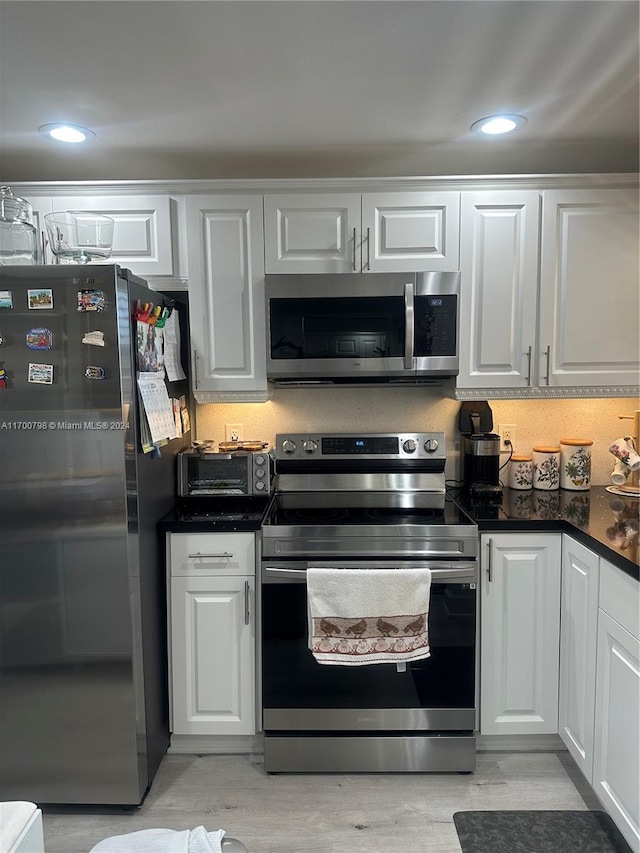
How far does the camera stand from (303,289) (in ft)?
6.92

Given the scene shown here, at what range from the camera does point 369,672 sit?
1940 mm

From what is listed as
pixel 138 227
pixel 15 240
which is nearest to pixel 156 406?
pixel 15 240

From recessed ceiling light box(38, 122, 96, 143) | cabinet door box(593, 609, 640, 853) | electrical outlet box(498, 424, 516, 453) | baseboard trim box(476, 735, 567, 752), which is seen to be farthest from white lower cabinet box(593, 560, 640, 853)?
recessed ceiling light box(38, 122, 96, 143)

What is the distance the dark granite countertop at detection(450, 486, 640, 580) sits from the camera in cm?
162

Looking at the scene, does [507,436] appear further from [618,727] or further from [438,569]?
[618,727]

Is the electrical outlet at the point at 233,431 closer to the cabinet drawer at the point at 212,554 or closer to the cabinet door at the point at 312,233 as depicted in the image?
the cabinet drawer at the point at 212,554

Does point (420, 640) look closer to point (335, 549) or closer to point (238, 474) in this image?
point (335, 549)

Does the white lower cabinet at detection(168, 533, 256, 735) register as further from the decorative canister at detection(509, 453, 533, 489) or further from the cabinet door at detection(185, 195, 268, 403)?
the decorative canister at detection(509, 453, 533, 489)

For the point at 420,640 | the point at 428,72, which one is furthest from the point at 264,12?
the point at 420,640

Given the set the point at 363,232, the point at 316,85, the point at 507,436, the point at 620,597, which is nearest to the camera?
the point at 620,597

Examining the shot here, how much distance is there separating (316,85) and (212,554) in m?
1.65

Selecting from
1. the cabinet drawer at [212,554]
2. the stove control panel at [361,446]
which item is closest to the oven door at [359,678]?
the cabinet drawer at [212,554]

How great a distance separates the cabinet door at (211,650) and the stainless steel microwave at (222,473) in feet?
1.19

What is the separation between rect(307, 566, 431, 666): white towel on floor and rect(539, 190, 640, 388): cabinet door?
3.44 ft
